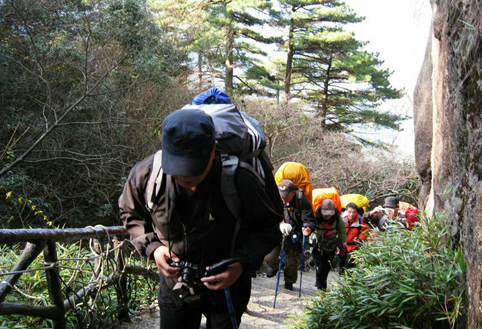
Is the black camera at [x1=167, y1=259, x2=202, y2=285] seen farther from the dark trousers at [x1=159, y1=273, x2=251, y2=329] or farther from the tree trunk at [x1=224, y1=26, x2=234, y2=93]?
the tree trunk at [x1=224, y1=26, x2=234, y2=93]

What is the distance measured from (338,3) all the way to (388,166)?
12.2 meters

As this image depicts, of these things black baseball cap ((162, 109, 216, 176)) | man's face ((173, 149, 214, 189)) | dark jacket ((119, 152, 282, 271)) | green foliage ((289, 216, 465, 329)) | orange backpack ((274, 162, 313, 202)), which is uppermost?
black baseball cap ((162, 109, 216, 176))

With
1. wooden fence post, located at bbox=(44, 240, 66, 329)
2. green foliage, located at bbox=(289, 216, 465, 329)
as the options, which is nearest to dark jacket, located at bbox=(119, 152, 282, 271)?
wooden fence post, located at bbox=(44, 240, 66, 329)

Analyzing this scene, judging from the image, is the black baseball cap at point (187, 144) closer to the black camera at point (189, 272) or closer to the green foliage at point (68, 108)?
the black camera at point (189, 272)

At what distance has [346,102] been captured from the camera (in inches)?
1056

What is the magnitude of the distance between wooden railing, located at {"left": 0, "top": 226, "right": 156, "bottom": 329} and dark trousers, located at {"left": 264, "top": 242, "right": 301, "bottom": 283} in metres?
3.24

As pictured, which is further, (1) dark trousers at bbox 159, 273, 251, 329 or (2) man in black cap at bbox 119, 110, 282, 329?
(1) dark trousers at bbox 159, 273, 251, 329

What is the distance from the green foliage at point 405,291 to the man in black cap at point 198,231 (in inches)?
60.0

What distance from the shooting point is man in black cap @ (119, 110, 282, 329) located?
2.13 m

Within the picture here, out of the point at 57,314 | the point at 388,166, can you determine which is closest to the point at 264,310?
the point at 57,314

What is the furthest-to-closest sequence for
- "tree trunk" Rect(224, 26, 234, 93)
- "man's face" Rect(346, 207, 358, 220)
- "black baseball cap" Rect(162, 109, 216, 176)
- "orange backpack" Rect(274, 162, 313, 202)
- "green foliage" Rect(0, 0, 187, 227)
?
"tree trunk" Rect(224, 26, 234, 93) < "green foliage" Rect(0, 0, 187, 227) < "man's face" Rect(346, 207, 358, 220) < "orange backpack" Rect(274, 162, 313, 202) < "black baseball cap" Rect(162, 109, 216, 176)

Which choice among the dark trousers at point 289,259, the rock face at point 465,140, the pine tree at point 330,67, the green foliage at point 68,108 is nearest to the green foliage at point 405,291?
the rock face at point 465,140

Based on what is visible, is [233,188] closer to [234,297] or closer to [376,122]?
[234,297]

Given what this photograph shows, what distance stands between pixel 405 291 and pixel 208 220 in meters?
1.96
